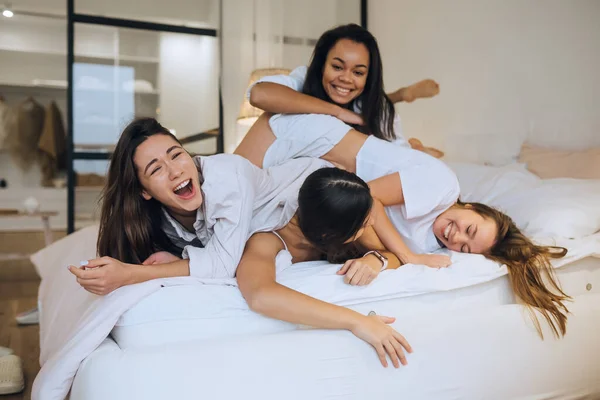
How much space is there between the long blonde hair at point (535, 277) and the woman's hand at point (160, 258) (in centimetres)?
79

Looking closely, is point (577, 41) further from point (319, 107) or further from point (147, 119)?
point (147, 119)

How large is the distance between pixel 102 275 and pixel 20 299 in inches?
93.4

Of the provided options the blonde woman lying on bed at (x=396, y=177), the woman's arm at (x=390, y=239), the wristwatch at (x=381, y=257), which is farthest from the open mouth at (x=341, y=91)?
the wristwatch at (x=381, y=257)

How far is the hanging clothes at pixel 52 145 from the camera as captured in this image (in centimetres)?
411

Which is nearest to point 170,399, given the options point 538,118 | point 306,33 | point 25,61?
point 538,118

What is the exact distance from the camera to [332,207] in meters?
1.11

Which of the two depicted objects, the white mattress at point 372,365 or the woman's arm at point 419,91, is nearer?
the white mattress at point 372,365

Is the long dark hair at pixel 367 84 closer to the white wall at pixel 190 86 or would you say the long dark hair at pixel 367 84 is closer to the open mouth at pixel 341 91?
the open mouth at pixel 341 91

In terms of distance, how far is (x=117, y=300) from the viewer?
99 cm

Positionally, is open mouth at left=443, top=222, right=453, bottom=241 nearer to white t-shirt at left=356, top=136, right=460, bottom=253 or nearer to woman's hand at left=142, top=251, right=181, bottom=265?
white t-shirt at left=356, top=136, right=460, bottom=253

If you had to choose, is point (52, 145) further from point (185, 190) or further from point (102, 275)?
point (102, 275)

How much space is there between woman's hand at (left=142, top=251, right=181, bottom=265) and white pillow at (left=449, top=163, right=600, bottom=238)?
3.34 feet

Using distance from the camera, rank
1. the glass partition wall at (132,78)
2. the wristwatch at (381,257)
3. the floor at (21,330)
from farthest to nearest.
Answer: the glass partition wall at (132,78) → the floor at (21,330) → the wristwatch at (381,257)

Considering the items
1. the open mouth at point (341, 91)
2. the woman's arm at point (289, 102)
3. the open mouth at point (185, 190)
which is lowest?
the open mouth at point (185, 190)
